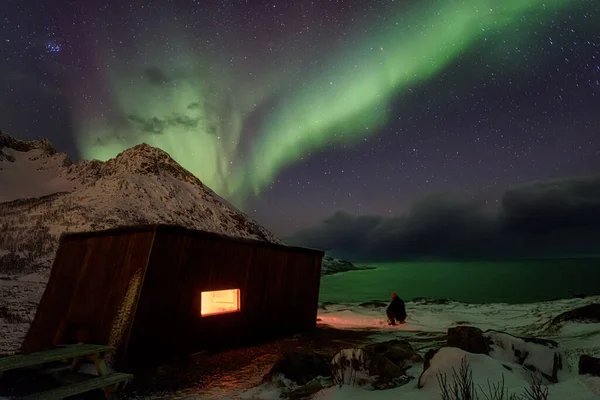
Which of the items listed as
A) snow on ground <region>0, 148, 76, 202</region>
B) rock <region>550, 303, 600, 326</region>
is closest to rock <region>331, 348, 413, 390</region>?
rock <region>550, 303, 600, 326</region>

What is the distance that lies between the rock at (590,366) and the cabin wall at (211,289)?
8.57m

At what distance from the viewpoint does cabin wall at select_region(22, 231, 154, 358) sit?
31.4 ft

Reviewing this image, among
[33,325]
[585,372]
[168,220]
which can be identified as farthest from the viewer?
[168,220]

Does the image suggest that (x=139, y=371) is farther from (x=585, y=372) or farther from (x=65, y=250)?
(x=585, y=372)

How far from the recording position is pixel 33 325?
35.7 ft

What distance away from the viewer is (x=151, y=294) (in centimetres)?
991

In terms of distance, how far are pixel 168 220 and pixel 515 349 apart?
9543 cm

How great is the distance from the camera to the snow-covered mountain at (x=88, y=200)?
72.7 metres

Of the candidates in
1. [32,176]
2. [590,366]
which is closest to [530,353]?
[590,366]

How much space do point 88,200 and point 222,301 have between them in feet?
312

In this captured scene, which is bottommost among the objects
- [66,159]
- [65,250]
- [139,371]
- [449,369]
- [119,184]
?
[139,371]

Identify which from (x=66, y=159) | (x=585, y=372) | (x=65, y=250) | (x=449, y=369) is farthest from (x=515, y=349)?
(x=66, y=159)

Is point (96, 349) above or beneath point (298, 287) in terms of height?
beneath

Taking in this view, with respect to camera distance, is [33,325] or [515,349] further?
[33,325]
